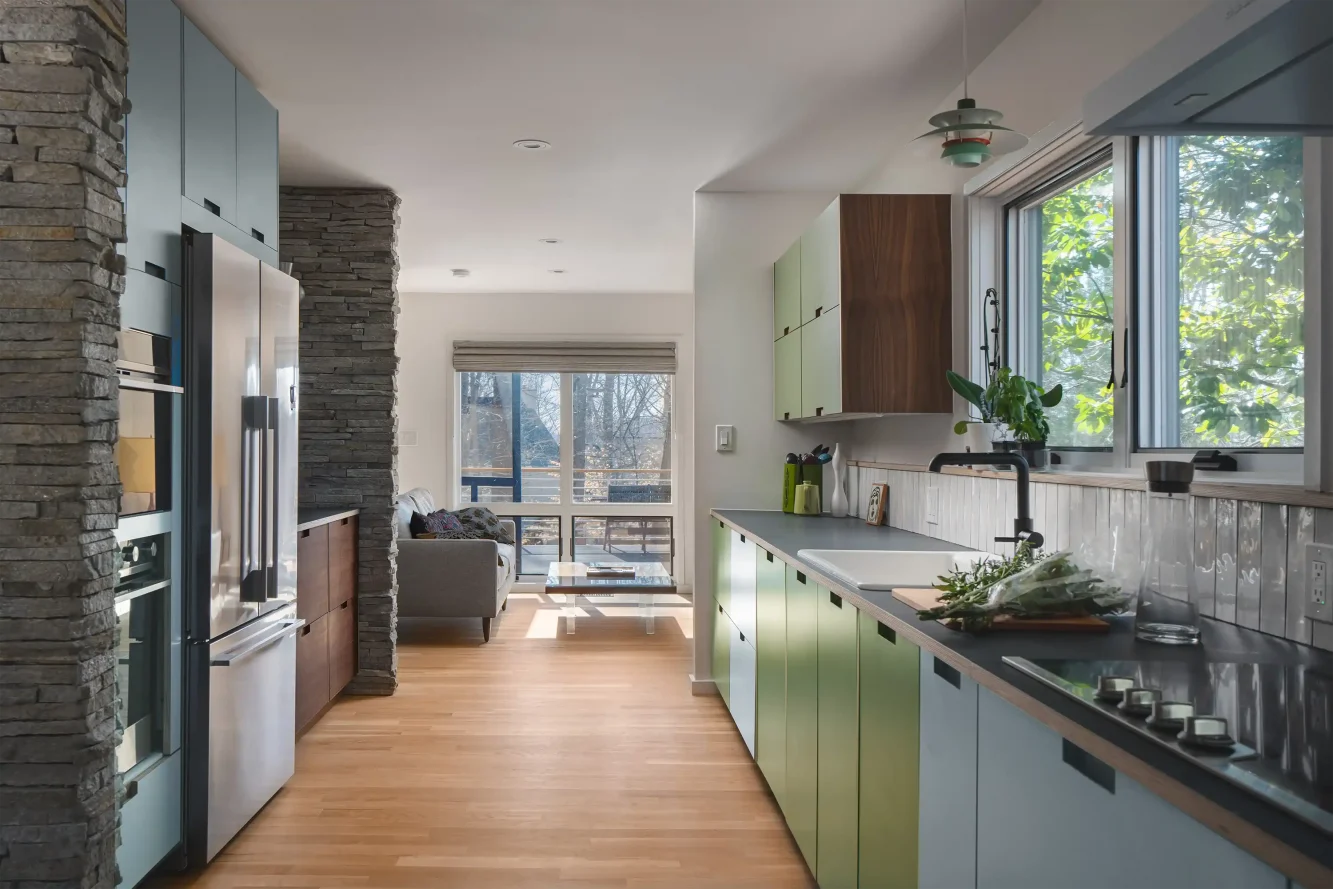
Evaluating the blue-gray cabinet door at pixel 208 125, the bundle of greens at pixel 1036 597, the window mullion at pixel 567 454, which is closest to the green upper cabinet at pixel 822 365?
the bundle of greens at pixel 1036 597

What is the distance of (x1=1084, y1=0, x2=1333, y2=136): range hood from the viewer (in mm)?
924

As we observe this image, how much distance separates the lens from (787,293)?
4457 millimetres

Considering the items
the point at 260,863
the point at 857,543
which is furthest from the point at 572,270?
the point at 260,863

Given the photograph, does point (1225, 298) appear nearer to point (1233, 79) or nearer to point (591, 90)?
point (1233, 79)

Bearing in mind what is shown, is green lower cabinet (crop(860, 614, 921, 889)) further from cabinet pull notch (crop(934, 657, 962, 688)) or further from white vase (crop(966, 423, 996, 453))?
white vase (crop(966, 423, 996, 453))

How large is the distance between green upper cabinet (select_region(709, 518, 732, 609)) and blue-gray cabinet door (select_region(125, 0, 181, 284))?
2.38m

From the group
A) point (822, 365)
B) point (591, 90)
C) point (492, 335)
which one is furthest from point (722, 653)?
point (492, 335)

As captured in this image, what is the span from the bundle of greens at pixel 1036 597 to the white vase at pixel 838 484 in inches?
111

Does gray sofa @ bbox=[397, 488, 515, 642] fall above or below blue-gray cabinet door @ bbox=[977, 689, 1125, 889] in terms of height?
below

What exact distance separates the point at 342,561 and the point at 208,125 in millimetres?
2142

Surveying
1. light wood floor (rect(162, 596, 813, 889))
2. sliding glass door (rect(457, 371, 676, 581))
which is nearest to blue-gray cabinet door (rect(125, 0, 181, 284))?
light wood floor (rect(162, 596, 813, 889))

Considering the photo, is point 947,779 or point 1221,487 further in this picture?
point 1221,487

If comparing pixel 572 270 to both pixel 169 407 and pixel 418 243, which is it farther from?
pixel 169 407

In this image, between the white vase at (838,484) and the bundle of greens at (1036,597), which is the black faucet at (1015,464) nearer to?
the bundle of greens at (1036,597)
